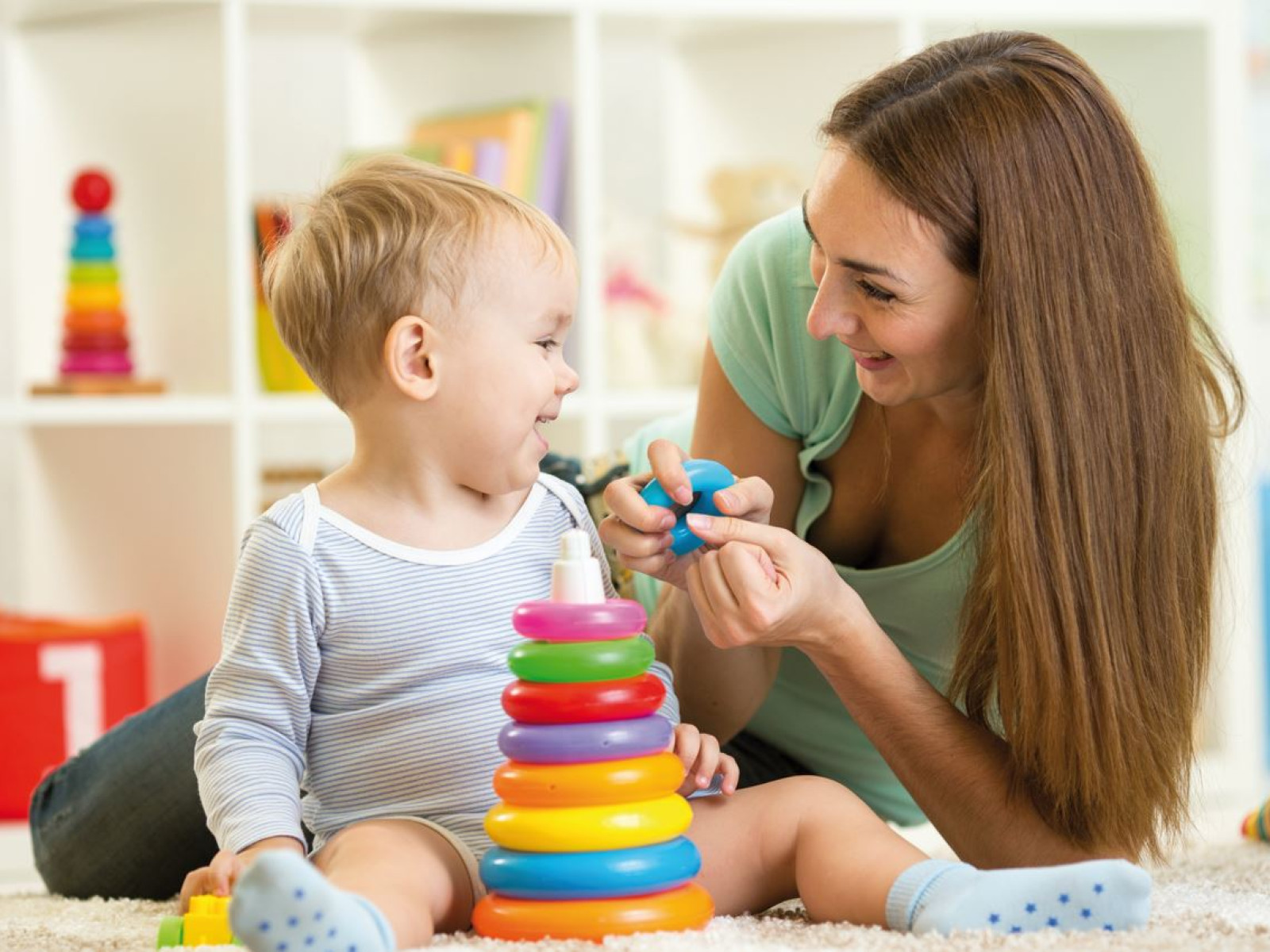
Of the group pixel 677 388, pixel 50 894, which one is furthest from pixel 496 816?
pixel 677 388

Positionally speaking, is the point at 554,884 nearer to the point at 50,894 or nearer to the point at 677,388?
the point at 50,894

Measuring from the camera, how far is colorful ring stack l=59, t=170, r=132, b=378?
260 centimetres

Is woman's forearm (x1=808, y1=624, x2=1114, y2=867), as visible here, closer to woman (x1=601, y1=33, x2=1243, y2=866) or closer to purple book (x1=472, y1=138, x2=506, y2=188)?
woman (x1=601, y1=33, x2=1243, y2=866)

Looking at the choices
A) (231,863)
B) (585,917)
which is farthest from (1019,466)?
(231,863)

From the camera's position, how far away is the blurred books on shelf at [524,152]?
2.69 m

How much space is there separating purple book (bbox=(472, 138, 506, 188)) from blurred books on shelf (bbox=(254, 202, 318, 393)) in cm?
33

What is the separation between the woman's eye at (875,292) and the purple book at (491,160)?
1.40 meters

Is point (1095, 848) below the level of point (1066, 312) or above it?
below

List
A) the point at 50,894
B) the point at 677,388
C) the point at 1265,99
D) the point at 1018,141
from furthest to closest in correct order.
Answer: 1. the point at 1265,99
2. the point at 677,388
3. the point at 50,894
4. the point at 1018,141

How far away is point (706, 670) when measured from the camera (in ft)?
5.01

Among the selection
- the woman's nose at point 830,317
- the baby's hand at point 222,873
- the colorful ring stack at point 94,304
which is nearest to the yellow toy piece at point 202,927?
the baby's hand at point 222,873

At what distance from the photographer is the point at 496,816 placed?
112cm

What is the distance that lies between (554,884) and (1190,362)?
0.71 meters

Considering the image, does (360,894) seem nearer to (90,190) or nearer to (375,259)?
(375,259)
